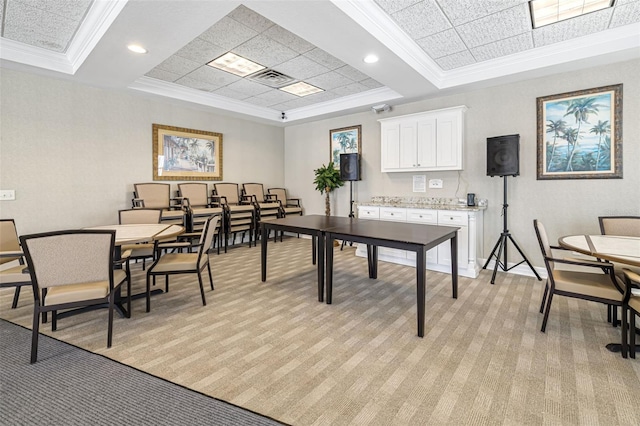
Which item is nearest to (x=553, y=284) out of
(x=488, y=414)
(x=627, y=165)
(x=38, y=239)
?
(x=488, y=414)

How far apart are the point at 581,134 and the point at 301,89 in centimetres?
404

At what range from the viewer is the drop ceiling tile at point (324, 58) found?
3.81 meters

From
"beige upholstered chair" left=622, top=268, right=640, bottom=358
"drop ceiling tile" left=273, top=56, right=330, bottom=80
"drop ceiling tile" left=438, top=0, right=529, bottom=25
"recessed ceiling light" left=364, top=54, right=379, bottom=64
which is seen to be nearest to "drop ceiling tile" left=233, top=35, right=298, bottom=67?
"drop ceiling tile" left=273, top=56, right=330, bottom=80

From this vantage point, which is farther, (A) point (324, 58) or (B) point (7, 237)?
(A) point (324, 58)

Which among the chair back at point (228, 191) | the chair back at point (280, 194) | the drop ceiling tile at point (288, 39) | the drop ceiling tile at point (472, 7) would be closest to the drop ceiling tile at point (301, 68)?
the drop ceiling tile at point (288, 39)

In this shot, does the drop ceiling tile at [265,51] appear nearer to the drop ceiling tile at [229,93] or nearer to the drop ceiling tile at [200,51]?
the drop ceiling tile at [200,51]

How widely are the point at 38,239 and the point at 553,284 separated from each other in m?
3.82

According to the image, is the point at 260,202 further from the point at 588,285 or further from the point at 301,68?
the point at 588,285

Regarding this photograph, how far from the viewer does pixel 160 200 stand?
5.19 m

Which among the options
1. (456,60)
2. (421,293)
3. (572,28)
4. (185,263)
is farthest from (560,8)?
(185,263)

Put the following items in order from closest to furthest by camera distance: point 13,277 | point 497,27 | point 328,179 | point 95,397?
point 95,397, point 13,277, point 497,27, point 328,179

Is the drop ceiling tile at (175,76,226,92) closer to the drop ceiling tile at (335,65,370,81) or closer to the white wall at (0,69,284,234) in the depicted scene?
the white wall at (0,69,284,234)

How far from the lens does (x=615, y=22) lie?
3096 millimetres

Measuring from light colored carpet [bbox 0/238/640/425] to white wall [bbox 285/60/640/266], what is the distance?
1.11m
